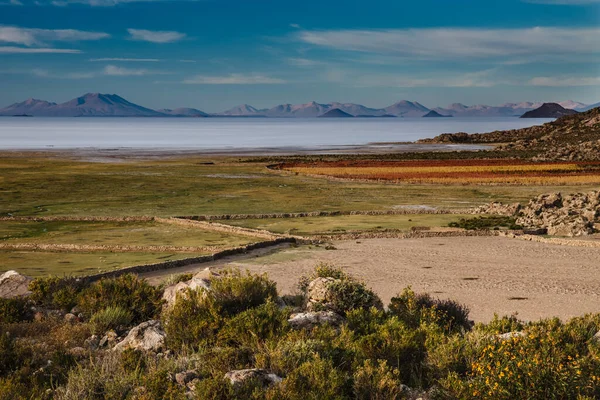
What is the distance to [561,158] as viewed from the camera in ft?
295

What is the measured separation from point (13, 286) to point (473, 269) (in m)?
15.9

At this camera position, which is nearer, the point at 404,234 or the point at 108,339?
the point at 108,339

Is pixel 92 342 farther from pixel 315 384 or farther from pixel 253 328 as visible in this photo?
pixel 315 384

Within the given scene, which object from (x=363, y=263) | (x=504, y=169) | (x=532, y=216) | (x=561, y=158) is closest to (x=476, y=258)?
(x=363, y=263)

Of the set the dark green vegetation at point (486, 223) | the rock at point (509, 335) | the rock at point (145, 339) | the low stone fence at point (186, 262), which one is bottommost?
the low stone fence at point (186, 262)

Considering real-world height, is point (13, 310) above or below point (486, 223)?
above

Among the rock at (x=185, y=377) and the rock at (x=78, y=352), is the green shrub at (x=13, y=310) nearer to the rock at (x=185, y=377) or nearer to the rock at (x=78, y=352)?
the rock at (x=78, y=352)

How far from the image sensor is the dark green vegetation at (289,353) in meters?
9.41

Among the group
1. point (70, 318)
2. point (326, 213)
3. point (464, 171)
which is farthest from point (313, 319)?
point (464, 171)

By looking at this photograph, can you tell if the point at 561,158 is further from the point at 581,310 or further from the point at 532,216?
the point at 581,310

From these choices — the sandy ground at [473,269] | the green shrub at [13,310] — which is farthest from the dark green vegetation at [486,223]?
the green shrub at [13,310]

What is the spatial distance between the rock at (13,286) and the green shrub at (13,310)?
1.00m

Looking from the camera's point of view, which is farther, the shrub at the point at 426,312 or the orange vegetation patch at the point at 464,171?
the orange vegetation patch at the point at 464,171

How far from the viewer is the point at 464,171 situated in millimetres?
70500
